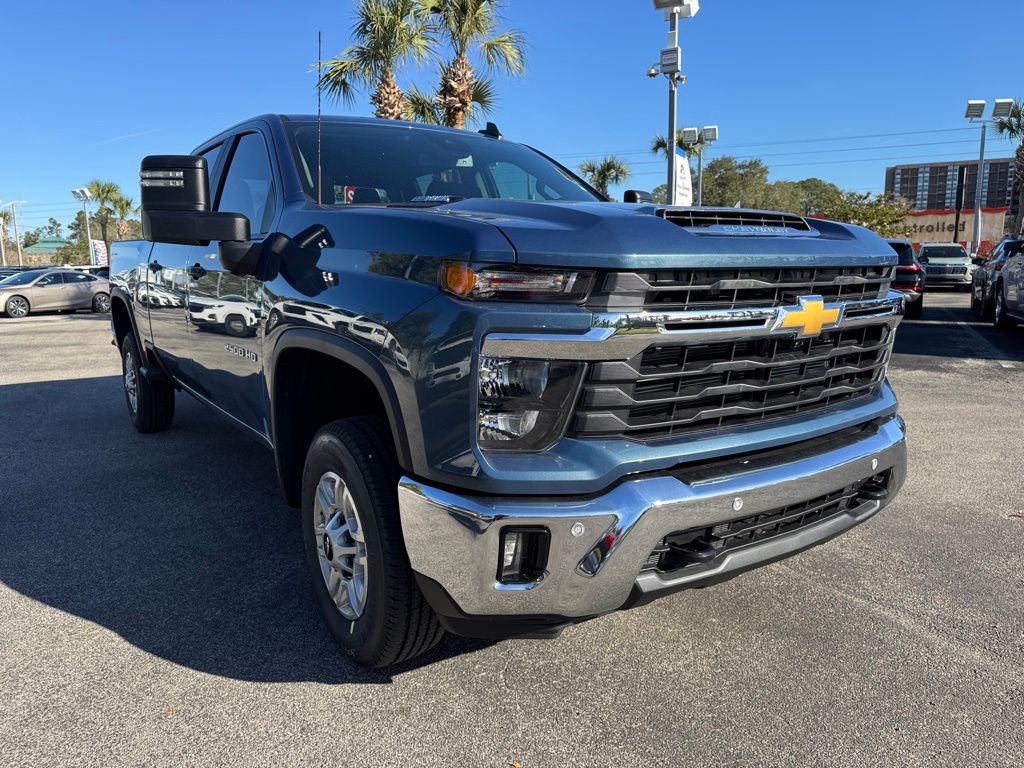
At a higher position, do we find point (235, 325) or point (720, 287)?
point (720, 287)

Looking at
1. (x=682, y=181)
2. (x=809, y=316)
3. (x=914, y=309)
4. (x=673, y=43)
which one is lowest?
(x=914, y=309)

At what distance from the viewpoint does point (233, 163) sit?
399 cm

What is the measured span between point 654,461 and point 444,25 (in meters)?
16.1

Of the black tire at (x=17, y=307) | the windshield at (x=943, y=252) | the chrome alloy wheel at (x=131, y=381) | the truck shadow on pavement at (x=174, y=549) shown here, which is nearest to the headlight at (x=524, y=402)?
the truck shadow on pavement at (x=174, y=549)

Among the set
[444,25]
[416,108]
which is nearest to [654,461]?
[444,25]

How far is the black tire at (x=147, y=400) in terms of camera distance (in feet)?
18.8

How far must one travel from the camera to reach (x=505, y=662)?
2721mm

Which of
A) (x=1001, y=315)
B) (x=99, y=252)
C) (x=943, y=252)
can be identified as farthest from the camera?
(x=99, y=252)

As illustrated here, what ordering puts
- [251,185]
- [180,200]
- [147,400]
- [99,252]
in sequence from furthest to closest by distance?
1. [99,252]
2. [147,400]
3. [251,185]
4. [180,200]

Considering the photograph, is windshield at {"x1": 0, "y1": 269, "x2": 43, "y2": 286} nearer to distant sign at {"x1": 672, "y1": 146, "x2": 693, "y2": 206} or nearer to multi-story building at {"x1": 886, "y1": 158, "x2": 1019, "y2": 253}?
distant sign at {"x1": 672, "y1": 146, "x2": 693, "y2": 206}

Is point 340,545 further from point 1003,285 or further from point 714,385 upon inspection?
point 1003,285

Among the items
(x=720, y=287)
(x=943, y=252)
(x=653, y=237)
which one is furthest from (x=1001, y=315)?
(x=943, y=252)

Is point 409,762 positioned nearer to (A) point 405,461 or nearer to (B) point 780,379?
(A) point 405,461

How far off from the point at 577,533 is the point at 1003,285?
43.9 ft
